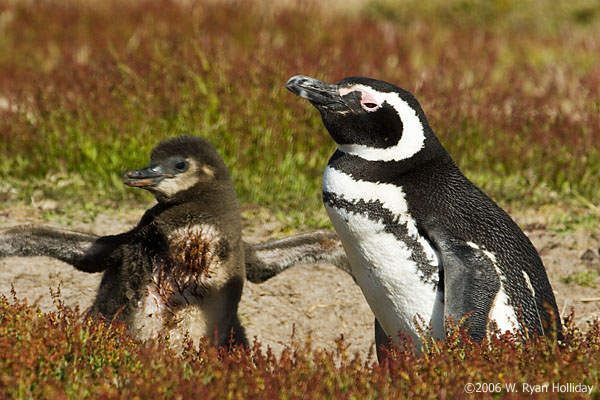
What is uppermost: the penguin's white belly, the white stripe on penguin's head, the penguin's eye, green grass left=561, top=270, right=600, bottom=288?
the white stripe on penguin's head

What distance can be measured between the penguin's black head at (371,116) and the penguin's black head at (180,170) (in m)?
0.71

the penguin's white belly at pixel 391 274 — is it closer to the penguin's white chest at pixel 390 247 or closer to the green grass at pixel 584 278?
the penguin's white chest at pixel 390 247

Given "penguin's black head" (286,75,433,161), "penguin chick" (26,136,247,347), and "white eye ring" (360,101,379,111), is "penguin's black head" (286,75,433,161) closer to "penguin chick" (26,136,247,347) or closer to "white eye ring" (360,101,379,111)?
"white eye ring" (360,101,379,111)

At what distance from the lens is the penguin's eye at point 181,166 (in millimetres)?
4277

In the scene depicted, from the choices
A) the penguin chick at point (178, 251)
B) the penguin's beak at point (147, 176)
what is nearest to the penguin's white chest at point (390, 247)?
the penguin chick at point (178, 251)

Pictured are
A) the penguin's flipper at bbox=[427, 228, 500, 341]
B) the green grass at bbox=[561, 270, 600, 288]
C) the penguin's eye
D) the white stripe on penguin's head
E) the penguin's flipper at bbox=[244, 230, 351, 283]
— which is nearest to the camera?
the penguin's flipper at bbox=[427, 228, 500, 341]

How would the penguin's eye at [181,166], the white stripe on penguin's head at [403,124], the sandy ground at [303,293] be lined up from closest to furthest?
the white stripe on penguin's head at [403,124]
the penguin's eye at [181,166]
the sandy ground at [303,293]

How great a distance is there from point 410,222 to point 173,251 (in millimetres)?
1197

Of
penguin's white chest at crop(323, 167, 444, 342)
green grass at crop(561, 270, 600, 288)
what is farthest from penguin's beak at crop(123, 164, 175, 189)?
green grass at crop(561, 270, 600, 288)

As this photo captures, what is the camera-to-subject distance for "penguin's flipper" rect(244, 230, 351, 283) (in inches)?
186

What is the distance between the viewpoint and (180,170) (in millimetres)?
4281

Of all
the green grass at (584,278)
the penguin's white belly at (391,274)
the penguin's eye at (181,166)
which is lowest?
the green grass at (584,278)

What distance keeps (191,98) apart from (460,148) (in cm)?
228

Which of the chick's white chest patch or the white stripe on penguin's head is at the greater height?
the white stripe on penguin's head
